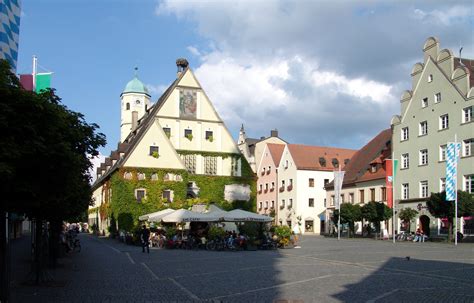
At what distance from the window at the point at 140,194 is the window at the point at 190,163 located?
5.59 metres

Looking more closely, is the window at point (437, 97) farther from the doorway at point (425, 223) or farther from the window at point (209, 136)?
the window at point (209, 136)

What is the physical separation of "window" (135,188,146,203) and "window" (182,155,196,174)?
5.59 meters

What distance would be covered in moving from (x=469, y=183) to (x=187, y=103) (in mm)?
28489

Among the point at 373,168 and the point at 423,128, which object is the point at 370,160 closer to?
the point at 373,168

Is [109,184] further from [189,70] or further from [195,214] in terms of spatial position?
[195,214]

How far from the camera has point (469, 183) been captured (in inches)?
1902

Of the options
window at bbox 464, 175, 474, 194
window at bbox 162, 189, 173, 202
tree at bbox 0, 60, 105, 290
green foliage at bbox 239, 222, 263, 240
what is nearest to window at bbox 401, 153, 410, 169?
window at bbox 464, 175, 474, 194

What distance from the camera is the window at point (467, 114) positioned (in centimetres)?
4866

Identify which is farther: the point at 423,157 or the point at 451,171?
the point at 423,157

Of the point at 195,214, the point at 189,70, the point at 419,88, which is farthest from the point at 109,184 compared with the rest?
the point at 419,88

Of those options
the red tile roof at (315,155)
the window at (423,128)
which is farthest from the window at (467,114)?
the red tile roof at (315,155)

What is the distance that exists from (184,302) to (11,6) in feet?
62.2

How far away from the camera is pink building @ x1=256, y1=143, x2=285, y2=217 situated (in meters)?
83.9

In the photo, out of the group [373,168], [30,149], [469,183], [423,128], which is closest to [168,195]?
[373,168]
